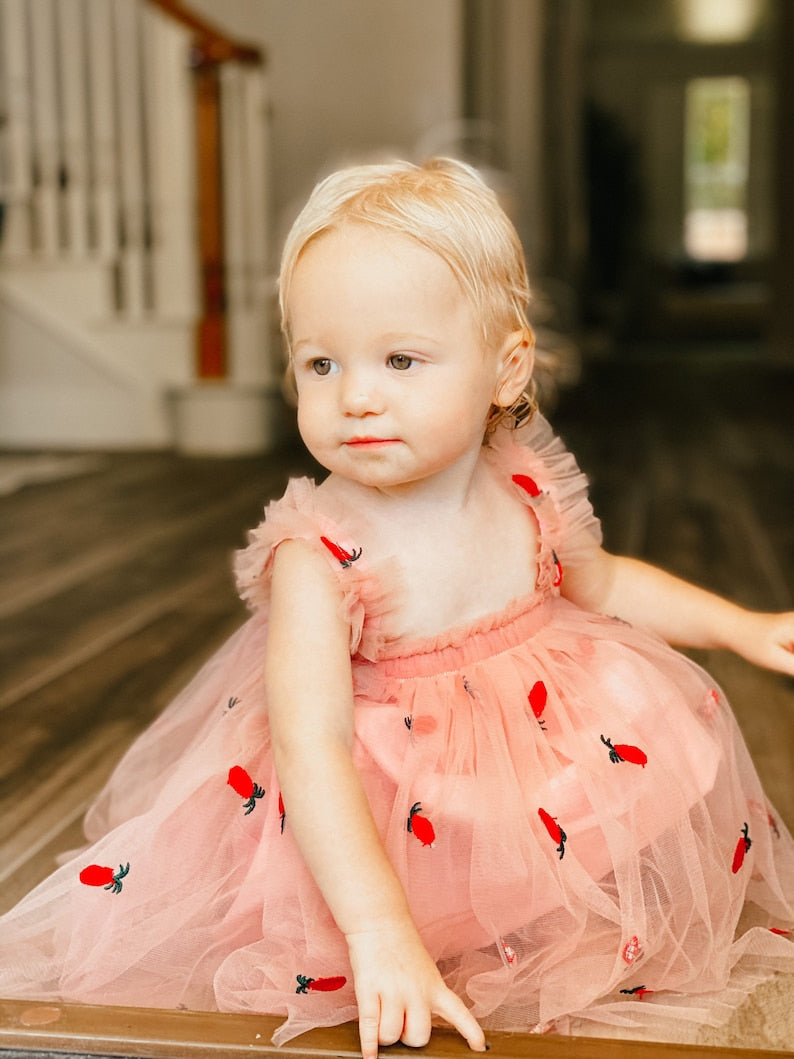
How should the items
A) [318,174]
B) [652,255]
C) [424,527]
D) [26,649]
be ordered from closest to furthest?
1. [424,527]
2. [26,649]
3. [318,174]
4. [652,255]

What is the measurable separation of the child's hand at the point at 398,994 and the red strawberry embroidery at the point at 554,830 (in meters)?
0.13

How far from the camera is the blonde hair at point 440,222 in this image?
2.52ft

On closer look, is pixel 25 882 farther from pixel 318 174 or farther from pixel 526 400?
pixel 318 174

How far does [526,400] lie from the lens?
3.03 feet

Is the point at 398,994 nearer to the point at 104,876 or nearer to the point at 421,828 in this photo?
the point at 421,828

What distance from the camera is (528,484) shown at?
37.1 inches

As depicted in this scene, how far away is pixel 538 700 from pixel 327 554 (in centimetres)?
17

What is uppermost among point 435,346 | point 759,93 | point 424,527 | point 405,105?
point 759,93

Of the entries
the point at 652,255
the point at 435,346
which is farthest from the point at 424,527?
the point at 652,255

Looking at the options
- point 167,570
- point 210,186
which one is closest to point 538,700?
point 167,570

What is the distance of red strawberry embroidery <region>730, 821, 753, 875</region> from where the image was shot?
82 centimetres

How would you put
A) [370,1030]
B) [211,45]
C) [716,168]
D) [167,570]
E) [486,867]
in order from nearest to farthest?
[370,1030], [486,867], [167,570], [211,45], [716,168]

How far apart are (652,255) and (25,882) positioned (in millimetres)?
10273

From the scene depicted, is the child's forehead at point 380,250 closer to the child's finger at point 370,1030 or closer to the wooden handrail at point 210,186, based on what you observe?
the child's finger at point 370,1030
